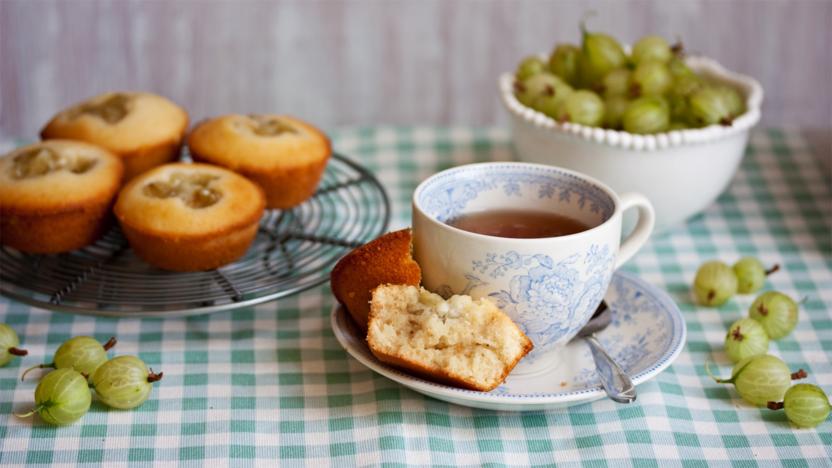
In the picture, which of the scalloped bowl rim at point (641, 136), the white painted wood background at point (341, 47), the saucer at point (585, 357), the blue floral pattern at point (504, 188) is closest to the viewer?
the saucer at point (585, 357)

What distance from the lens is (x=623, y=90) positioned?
1.30 metres

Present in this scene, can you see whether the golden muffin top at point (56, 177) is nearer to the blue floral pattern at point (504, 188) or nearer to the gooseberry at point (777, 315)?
the blue floral pattern at point (504, 188)

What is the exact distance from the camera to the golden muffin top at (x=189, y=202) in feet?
3.62

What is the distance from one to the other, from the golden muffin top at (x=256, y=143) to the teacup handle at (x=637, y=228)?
52cm

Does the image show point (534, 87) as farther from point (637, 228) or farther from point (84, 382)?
point (84, 382)

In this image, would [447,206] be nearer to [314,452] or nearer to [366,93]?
[314,452]

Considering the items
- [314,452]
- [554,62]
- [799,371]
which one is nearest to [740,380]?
[799,371]

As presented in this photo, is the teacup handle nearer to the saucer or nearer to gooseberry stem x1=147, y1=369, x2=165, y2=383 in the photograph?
the saucer

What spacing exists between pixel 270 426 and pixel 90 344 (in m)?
0.23

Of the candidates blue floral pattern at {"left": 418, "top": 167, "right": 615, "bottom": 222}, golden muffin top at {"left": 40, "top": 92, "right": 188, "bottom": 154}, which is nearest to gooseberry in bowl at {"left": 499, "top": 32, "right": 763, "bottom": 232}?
blue floral pattern at {"left": 418, "top": 167, "right": 615, "bottom": 222}

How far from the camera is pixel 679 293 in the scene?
118 cm

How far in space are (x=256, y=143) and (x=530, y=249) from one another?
0.58 meters

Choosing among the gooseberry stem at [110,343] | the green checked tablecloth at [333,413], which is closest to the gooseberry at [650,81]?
the green checked tablecloth at [333,413]

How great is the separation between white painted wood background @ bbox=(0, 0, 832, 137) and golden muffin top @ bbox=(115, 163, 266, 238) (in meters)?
0.93
